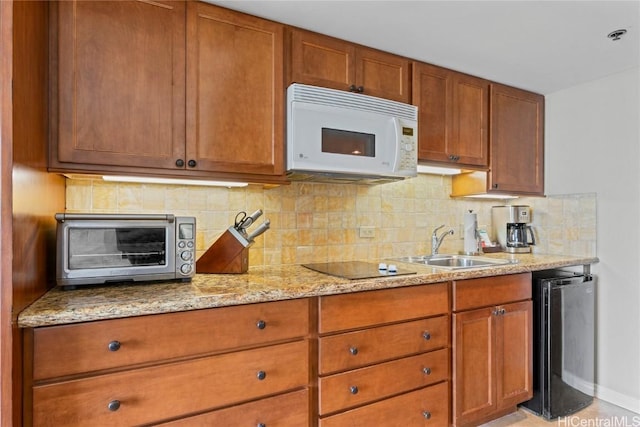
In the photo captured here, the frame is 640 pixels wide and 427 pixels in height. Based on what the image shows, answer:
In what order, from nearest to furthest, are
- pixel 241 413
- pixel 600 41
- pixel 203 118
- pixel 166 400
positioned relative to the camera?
pixel 166 400 < pixel 241 413 < pixel 203 118 < pixel 600 41

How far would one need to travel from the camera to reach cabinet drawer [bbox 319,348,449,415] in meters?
1.60

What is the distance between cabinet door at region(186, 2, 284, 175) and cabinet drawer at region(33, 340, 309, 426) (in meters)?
0.84

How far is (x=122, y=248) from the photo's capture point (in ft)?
4.90

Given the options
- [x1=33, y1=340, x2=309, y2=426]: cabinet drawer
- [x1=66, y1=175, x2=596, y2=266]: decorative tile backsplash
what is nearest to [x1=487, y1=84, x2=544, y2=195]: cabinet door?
[x1=66, y1=175, x2=596, y2=266]: decorative tile backsplash

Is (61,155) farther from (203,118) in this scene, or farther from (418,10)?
(418,10)

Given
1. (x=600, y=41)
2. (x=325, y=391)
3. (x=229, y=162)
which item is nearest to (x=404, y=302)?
(x=325, y=391)

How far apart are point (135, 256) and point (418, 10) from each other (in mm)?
1671

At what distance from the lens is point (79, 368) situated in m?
1.17

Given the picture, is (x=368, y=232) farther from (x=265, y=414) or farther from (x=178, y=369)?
(x=178, y=369)

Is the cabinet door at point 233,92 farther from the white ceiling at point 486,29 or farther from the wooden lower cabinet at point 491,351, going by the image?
the wooden lower cabinet at point 491,351

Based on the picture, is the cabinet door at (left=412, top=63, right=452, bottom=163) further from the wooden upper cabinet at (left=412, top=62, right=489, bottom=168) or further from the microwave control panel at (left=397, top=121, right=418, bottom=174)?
the microwave control panel at (left=397, top=121, right=418, bottom=174)

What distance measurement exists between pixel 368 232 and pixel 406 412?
3.57 ft

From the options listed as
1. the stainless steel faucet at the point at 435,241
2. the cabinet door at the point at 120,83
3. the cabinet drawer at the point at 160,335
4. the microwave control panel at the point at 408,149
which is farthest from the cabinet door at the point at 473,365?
the cabinet door at the point at 120,83

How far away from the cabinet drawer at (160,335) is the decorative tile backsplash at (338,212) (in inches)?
26.7
